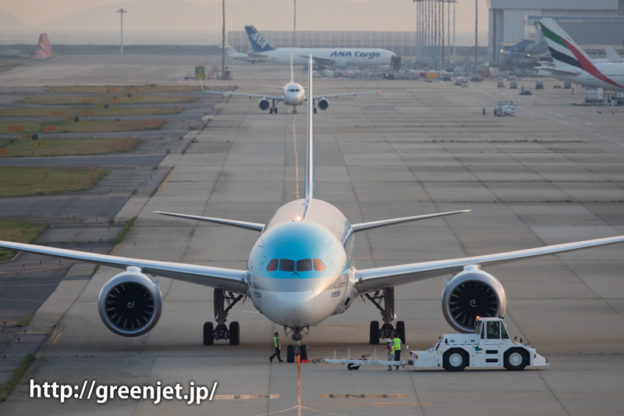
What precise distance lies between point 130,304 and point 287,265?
5.42 meters

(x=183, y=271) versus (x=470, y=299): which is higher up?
(x=183, y=271)

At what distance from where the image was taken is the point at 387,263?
43.0 m

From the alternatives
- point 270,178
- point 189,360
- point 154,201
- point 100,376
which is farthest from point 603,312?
point 270,178

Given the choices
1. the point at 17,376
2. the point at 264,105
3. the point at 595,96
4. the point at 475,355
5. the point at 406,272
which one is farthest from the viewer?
the point at 595,96

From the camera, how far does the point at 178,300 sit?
37000 mm

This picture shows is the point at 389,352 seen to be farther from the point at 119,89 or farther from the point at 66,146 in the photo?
the point at 119,89

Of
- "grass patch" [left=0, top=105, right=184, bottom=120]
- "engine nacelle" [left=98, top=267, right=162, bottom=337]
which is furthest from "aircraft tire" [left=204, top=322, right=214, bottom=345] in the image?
"grass patch" [left=0, top=105, right=184, bottom=120]

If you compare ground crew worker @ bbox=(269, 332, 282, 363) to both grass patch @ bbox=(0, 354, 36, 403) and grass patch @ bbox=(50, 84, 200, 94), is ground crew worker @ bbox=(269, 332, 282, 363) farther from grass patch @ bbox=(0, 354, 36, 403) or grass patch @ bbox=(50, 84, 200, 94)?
grass patch @ bbox=(50, 84, 200, 94)

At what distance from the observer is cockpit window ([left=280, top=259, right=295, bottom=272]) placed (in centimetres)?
2675

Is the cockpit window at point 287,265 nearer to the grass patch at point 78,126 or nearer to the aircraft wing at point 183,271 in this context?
the aircraft wing at point 183,271

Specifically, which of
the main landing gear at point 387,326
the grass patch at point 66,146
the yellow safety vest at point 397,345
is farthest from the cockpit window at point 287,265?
the grass patch at point 66,146

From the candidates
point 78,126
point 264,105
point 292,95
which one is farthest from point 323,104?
point 78,126

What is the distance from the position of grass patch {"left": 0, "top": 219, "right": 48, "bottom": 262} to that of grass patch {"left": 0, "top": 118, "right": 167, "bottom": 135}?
50.9 meters

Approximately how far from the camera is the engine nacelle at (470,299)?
96.3 feet
